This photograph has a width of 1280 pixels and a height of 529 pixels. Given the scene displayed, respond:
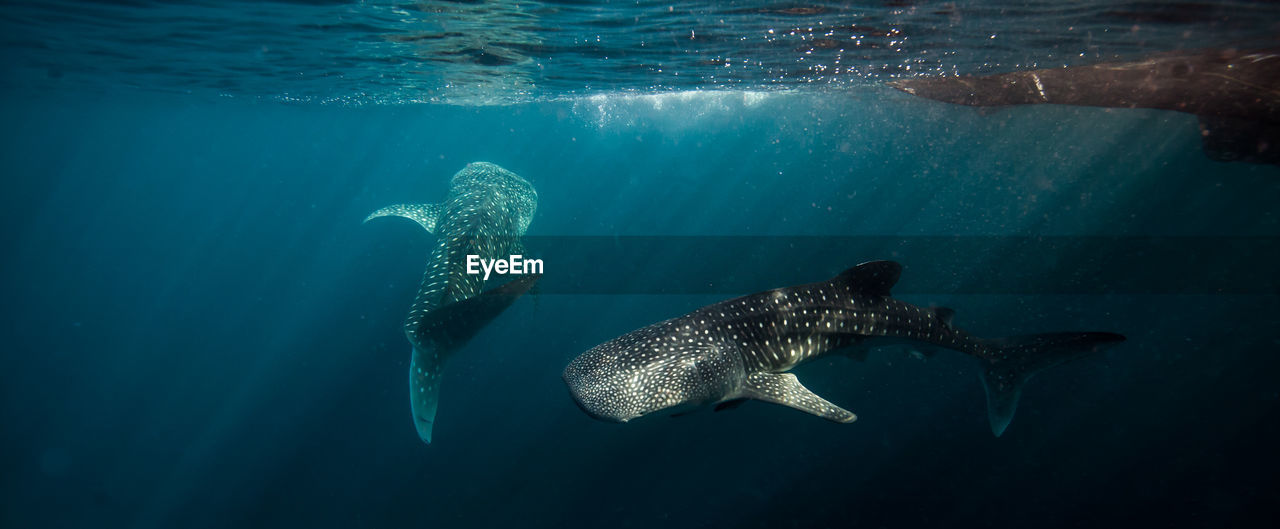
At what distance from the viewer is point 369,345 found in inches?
712

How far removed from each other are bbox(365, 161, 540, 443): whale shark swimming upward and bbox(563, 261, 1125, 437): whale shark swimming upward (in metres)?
1.56

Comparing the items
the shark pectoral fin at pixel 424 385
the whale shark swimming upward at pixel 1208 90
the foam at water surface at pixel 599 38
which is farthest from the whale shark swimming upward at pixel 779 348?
the whale shark swimming upward at pixel 1208 90

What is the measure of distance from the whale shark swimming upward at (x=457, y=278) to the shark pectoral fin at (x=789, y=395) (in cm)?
268

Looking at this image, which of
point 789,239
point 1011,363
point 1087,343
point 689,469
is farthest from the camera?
point 789,239

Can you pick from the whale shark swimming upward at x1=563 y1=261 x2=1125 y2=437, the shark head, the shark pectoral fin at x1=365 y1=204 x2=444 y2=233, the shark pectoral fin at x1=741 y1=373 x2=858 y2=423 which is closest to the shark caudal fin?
the shark head

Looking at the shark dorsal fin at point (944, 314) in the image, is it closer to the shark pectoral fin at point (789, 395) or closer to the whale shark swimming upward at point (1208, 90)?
the shark pectoral fin at point (789, 395)

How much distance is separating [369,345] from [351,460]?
5288 mm

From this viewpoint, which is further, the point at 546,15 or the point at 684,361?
the point at 546,15

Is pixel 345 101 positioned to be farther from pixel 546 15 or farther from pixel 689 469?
pixel 689 469

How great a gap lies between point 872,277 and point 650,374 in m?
3.34

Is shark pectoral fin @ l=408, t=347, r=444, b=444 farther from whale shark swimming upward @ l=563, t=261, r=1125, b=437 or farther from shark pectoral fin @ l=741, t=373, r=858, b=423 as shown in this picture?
shark pectoral fin @ l=741, t=373, r=858, b=423

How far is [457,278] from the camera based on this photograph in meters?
8.05

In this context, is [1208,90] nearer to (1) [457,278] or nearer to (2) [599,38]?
(2) [599,38]

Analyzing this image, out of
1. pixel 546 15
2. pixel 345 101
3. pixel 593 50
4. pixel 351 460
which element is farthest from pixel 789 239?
pixel 345 101
